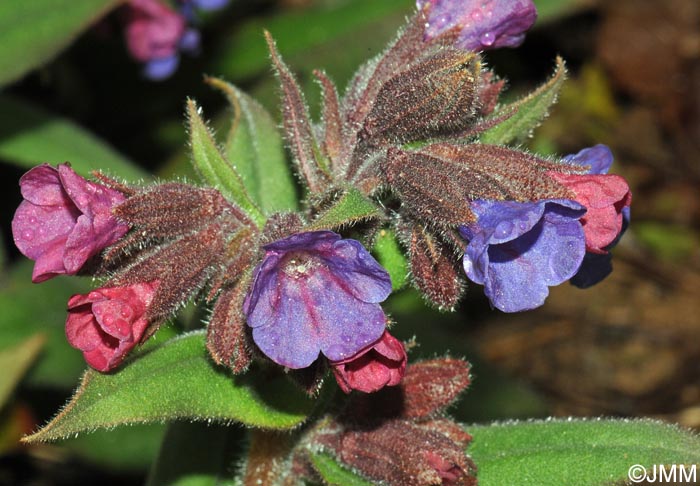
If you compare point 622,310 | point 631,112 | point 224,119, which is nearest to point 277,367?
point 224,119

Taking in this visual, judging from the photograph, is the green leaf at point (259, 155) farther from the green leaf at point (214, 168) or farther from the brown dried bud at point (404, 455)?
the brown dried bud at point (404, 455)

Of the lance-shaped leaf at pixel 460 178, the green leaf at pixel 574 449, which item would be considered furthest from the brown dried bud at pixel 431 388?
the lance-shaped leaf at pixel 460 178

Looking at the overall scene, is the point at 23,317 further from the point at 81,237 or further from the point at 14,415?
the point at 81,237

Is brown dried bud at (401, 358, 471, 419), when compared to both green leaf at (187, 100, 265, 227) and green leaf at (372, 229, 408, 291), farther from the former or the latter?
green leaf at (187, 100, 265, 227)

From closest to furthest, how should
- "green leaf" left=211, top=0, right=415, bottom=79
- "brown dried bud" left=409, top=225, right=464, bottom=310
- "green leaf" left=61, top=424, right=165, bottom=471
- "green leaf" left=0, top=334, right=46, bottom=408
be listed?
"brown dried bud" left=409, top=225, right=464, bottom=310
"green leaf" left=0, top=334, right=46, bottom=408
"green leaf" left=61, top=424, right=165, bottom=471
"green leaf" left=211, top=0, right=415, bottom=79

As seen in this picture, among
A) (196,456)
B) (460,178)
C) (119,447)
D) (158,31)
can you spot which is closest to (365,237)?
(460,178)

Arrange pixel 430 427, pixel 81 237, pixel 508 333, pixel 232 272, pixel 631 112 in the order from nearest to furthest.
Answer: pixel 81 237 < pixel 232 272 < pixel 430 427 < pixel 508 333 < pixel 631 112

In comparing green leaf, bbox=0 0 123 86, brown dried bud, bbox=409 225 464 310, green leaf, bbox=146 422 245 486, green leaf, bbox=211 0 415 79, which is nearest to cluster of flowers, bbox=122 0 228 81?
green leaf, bbox=211 0 415 79
